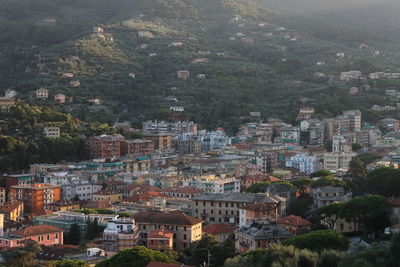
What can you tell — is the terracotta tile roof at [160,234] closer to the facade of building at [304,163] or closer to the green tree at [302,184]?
the green tree at [302,184]

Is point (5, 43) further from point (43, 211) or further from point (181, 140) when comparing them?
point (43, 211)

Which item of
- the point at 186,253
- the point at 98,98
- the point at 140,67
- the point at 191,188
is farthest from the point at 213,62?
the point at 186,253

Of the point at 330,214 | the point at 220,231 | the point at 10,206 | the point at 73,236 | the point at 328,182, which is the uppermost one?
the point at 328,182

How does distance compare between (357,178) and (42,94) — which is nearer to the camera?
(357,178)

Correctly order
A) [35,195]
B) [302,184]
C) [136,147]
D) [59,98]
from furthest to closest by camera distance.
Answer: [59,98] < [136,147] < [35,195] < [302,184]

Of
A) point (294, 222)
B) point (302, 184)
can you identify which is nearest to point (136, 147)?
point (302, 184)

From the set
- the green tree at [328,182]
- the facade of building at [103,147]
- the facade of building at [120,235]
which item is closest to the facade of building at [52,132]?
the facade of building at [103,147]

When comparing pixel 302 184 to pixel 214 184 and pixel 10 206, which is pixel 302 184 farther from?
pixel 10 206
